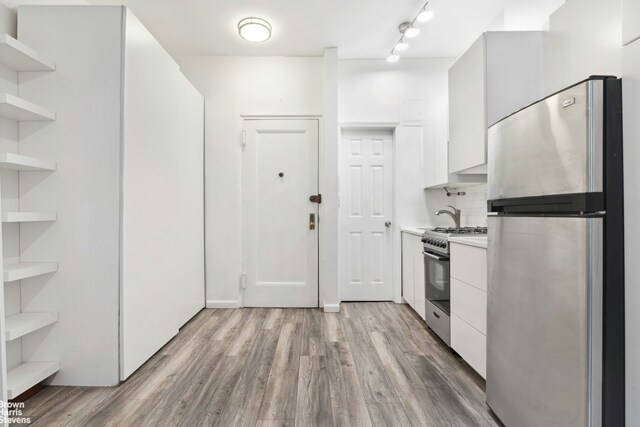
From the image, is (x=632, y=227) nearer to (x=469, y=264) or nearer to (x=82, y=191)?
(x=469, y=264)

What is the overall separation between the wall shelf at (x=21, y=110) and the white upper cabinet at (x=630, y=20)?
272 cm

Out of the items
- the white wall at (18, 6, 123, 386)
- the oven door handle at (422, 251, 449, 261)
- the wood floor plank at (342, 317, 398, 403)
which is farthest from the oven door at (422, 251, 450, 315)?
the white wall at (18, 6, 123, 386)

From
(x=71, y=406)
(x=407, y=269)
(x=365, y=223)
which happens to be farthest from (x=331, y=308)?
(x=71, y=406)

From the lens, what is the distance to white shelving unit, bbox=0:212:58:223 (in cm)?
161

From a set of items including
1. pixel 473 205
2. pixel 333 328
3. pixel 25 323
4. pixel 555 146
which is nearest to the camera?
pixel 555 146

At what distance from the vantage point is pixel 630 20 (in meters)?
1.08

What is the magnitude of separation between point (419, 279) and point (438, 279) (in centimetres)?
48

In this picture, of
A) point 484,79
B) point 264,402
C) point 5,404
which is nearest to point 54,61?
point 5,404

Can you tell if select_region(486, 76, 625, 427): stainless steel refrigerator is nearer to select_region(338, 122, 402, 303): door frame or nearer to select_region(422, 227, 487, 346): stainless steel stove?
select_region(422, 227, 487, 346): stainless steel stove

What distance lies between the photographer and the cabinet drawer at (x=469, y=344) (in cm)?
189

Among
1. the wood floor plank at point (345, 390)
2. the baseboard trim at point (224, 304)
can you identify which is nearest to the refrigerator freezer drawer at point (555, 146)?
the wood floor plank at point (345, 390)

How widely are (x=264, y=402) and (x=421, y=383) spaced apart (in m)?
0.97

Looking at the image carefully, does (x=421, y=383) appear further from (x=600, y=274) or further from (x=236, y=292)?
(x=236, y=292)

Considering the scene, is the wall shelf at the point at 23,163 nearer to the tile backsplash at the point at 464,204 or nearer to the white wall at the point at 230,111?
the white wall at the point at 230,111
